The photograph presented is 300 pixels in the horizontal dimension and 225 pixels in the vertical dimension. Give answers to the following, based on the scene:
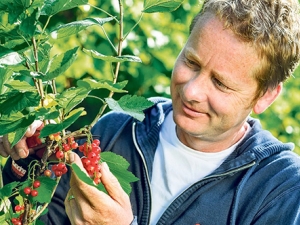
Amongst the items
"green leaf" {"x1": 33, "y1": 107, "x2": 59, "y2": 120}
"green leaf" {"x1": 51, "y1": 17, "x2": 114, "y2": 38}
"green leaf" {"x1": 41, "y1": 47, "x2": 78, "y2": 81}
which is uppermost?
"green leaf" {"x1": 51, "y1": 17, "x2": 114, "y2": 38}

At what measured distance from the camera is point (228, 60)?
6.79 feet

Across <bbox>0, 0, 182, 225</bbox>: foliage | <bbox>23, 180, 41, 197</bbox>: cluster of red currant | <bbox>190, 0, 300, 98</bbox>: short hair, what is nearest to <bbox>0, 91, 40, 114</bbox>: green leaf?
<bbox>0, 0, 182, 225</bbox>: foliage

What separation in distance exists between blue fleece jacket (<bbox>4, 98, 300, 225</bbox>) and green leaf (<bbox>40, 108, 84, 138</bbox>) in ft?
2.46

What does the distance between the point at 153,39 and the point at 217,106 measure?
6.44 ft

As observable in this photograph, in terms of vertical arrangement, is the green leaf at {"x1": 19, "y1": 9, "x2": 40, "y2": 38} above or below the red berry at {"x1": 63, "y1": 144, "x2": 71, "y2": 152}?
above

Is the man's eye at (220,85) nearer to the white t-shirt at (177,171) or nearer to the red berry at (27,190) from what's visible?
the white t-shirt at (177,171)

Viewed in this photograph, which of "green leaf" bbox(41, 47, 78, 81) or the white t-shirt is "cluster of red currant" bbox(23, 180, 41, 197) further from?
the white t-shirt

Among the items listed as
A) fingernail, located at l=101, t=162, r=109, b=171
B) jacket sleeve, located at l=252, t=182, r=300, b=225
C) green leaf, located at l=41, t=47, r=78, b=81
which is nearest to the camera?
green leaf, located at l=41, t=47, r=78, b=81

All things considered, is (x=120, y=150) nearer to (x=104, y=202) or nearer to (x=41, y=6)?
(x=104, y=202)

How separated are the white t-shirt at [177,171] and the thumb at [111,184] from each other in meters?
0.51

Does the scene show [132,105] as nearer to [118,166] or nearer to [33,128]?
[118,166]

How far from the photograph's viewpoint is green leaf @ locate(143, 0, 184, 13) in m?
1.69

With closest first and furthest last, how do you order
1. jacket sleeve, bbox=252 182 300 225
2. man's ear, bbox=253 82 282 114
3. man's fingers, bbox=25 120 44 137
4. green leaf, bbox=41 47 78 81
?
green leaf, bbox=41 47 78 81
man's fingers, bbox=25 120 44 137
jacket sleeve, bbox=252 182 300 225
man's ear, bbox=253 82 282 114

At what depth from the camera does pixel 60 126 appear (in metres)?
1.48
